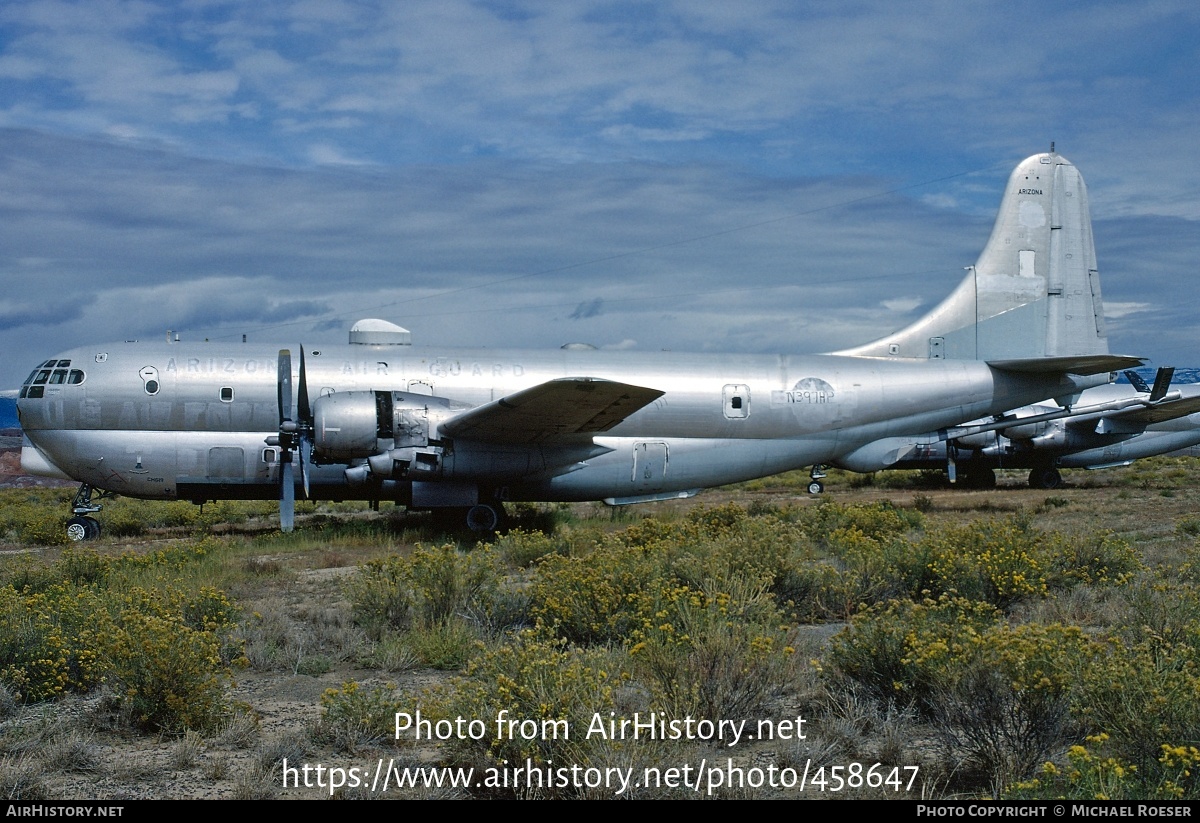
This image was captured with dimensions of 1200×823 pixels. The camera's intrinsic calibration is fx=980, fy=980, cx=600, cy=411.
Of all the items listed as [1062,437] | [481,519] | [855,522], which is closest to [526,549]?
[481,519]

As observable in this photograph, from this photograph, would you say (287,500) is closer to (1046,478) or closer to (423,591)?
(423,591)

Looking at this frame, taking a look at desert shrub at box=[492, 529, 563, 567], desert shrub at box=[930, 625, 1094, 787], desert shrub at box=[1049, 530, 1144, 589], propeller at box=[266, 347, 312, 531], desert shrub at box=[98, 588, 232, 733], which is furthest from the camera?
propeller at box=[266, 347, 312, 531]

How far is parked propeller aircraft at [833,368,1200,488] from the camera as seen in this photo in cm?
2992

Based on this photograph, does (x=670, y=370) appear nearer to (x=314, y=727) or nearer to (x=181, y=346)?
(x=181, y=346)

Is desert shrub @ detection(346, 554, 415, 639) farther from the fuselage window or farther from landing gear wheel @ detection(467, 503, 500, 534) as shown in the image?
the fuselage window

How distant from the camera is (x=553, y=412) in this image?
1695cm

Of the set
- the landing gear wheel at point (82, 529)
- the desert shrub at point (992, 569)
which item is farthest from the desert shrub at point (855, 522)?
the landing gear wheel at point (82, 529)

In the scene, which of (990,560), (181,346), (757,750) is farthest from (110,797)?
(181,346)

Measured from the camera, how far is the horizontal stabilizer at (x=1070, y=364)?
2089cm

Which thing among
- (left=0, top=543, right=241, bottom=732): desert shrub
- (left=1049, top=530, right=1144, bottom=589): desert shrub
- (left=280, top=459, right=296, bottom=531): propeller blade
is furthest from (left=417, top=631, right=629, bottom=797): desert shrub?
(left=280, top=459, right=296, bottom=531): propeller blade

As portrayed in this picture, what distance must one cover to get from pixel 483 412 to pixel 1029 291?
13.7 metres

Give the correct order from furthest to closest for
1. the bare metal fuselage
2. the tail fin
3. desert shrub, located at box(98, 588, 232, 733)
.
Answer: the tail fin → the bare metal fuselage → desert shrub, located at box(98, 588, 232, 733)

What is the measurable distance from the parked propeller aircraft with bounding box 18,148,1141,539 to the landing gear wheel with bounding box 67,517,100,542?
3cm

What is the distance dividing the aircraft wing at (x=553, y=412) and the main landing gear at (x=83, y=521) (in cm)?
776
